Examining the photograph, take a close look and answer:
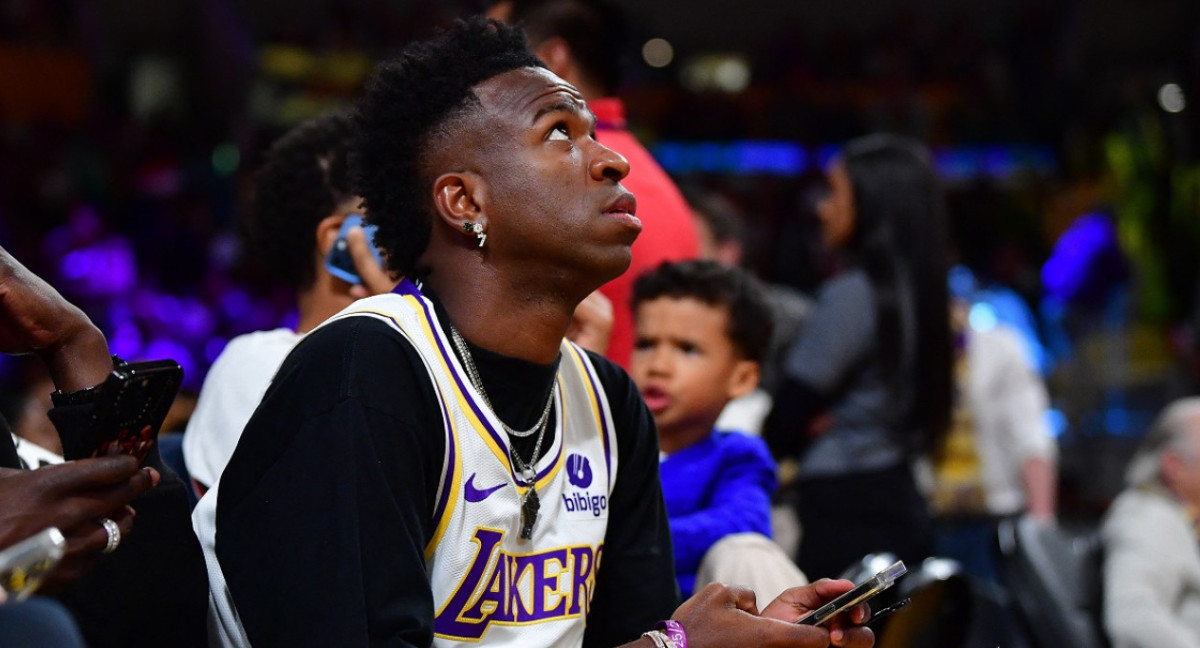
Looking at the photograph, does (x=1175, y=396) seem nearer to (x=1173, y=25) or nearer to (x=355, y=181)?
(x=1173, y=25)

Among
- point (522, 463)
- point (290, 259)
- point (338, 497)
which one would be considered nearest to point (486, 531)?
point (522, 463)

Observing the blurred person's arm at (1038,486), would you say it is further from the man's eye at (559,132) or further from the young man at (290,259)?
the man's eye at (559,132)

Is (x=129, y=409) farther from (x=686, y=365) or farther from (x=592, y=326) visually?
(x=686, y=365)

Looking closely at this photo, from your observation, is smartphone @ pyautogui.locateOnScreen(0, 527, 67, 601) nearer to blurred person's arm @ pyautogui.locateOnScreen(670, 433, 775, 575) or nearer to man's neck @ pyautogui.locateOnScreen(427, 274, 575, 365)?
man's neck @ pyautogui.locateOnScreen(427, 274, 575, 365)

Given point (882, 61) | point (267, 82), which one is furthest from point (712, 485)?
point (882, 61)

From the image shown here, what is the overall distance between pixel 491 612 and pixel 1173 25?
12.9 metres

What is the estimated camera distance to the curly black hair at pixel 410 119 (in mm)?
1837

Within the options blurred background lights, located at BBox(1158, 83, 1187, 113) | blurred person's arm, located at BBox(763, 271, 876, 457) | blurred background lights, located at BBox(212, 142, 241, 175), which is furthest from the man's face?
blurred background lights, located at BBox(1158, 83, 1187, 113)

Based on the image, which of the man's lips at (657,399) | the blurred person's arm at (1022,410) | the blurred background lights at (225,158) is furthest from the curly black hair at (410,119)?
the blurred background lights at (225,158)

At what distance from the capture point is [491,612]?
1.70 metres

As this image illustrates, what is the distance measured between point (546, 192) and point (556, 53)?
1050mm

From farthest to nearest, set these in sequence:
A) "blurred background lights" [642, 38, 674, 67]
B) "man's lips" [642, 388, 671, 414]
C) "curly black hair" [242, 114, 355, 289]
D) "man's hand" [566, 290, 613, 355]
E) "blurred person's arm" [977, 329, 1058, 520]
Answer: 1. "blurred background lights" [642, 38, 674, 67]
2. "blurred person's arm" [977, 329, 1058, 520]
3. "man's lips" [642, 388, 671, 414]
4. "curly black hair" [242, 114, 355, 289]
5. "man's hand" [566, 290, 613, 355]

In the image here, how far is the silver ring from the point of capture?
1.51 metres

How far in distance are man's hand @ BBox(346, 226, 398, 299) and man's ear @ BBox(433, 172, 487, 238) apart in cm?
50
